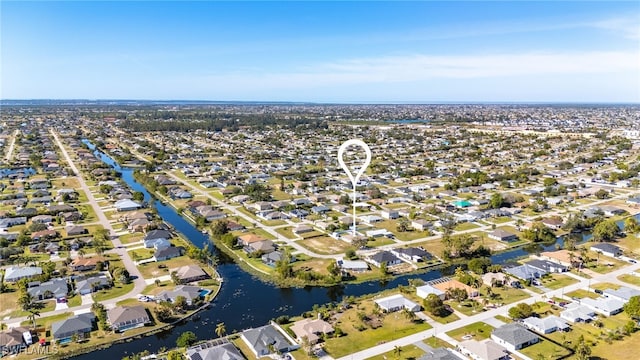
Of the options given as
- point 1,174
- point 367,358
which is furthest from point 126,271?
point 1,174

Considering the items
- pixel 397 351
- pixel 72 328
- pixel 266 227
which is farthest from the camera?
pixel 266 227

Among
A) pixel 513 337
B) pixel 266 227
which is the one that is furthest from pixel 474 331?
pixel 266 227

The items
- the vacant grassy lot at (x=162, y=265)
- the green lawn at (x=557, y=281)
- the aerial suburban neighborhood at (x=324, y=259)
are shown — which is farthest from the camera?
the vacant grassy lot at (x=162, y=265)

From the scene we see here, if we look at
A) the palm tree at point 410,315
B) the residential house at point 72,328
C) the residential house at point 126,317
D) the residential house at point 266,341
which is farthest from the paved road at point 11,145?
the palm tree at point 410,315

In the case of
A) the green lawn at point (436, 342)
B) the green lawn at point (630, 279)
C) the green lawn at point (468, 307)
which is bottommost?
the green lawn at point (436, 342)

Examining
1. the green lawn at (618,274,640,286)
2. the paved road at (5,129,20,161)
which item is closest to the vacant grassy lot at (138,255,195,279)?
the green lawn at (618,274,640,286)

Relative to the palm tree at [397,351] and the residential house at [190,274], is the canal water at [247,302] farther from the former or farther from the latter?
the palm tree at [397,351]

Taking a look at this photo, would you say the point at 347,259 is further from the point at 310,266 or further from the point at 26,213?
the point at 26,213

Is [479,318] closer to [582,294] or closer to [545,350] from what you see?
[545,350]
